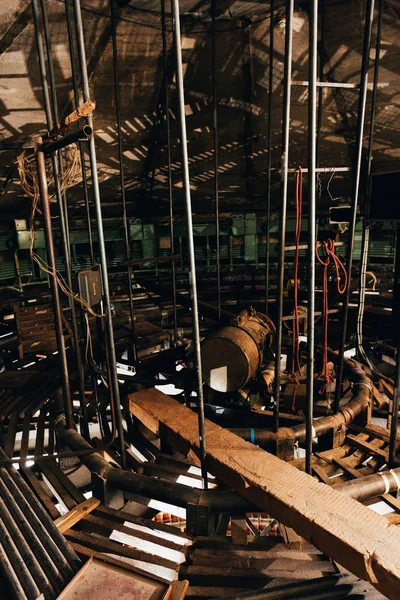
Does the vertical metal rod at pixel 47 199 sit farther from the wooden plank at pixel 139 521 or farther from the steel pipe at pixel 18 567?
the steel pipe at pixel 18 567

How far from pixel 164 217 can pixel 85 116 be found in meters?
11.4

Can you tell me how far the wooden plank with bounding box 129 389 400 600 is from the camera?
2498 millimetres

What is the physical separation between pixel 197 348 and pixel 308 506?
1.48m

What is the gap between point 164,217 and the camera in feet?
47.3

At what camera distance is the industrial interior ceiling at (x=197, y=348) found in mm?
→ 2902

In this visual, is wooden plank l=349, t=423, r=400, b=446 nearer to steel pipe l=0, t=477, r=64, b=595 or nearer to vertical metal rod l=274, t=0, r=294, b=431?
vertical metal rod l=274, t=0, r=294, b=431

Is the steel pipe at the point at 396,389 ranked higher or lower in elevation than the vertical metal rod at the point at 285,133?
lower

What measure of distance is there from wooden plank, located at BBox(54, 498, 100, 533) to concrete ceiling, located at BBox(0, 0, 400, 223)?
29.4ft

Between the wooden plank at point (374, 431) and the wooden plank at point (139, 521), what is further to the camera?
the wooden plank at point (374, 431)

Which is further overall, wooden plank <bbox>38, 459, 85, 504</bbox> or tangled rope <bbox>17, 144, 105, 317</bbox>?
tangled rope <bbox>17, 144, 105, 317</bbox>

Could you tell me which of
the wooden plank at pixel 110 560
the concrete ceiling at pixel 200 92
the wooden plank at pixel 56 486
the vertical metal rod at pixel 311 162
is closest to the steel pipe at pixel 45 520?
the wooden plank at pixel 110 560

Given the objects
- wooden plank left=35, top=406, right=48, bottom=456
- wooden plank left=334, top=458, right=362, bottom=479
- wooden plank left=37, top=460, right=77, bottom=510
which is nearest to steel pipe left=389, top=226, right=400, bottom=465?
wooden plank left=334, top=458, right=362, bottom=479

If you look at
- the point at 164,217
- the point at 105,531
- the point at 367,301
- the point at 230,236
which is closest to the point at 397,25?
the point at 367,301

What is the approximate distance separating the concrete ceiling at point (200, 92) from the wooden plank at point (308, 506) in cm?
898
